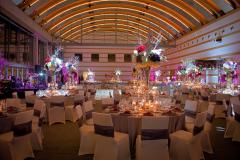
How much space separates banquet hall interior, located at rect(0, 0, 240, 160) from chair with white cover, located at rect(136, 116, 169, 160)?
1cm

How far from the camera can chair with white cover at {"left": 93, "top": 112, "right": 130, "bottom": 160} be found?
4.14 meters

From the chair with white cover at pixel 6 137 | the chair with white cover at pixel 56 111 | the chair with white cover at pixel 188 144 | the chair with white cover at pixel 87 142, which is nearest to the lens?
the chair with white cover at pixel 6 137

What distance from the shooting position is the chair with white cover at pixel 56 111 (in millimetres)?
7566

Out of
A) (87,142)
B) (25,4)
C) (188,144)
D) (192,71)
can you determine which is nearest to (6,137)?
(87,142)

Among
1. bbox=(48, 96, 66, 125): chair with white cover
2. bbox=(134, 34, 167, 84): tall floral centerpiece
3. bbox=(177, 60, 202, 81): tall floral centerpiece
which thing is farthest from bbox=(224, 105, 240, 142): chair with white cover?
bbox=(177, 60, 202, 81): tall floral centerpiece

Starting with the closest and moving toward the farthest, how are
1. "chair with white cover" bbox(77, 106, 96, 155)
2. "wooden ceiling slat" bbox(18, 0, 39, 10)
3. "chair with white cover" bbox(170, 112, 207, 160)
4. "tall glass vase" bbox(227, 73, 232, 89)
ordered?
1. "chair with white cover" bbox(170, 112, 207, 160)
2. "chair with white cover" bbox(77, 106, 96, 155)
3. "tall glass vase" bbox(227, 73, 232, 89)
4. "wooden ceiling slat" bbox(18, 0, 39, 10)

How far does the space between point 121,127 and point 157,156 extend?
2.82 ft

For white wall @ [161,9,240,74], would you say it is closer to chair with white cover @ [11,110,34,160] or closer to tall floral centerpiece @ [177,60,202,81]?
tall floral centerpiece @ [177,60,202,81]

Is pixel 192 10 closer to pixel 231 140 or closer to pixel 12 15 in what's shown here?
pixel 12 15

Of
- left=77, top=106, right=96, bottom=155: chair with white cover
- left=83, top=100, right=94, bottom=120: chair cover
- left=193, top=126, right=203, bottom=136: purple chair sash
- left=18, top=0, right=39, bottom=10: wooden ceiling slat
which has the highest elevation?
left=18, top=0, right=39, bottom=10: wooden ceiling slat

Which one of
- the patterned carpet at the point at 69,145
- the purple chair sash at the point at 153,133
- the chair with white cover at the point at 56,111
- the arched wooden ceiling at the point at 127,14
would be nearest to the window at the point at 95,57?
the arched wooden ceiling at the point at 127,14

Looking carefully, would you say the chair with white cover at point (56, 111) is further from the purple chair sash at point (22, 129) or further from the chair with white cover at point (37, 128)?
the purple chair sash at point (22, 129)

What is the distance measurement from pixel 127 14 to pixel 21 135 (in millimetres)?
18119

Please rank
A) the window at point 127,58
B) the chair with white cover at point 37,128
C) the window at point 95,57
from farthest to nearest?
the window at point 127,58, the window at point 95,57, the chair with white cover at point 37,128
